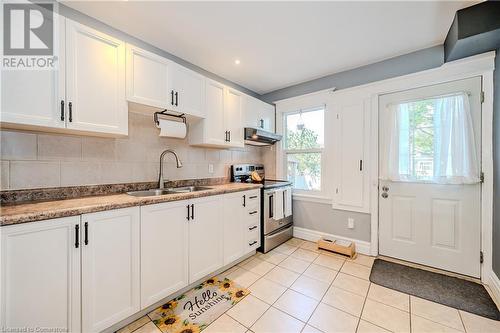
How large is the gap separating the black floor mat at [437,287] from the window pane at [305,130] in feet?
5.94

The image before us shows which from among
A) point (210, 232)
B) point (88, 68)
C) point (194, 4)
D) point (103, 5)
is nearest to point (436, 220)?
point (210, 232)

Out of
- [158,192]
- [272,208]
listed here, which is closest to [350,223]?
[272,208]

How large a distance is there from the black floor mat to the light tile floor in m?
0.09

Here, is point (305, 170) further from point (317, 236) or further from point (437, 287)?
point (437, 287)

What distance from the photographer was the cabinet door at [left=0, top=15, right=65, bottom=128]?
1.21 meters

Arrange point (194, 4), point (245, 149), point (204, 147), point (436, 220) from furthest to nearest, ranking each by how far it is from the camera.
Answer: point (245, 149)
point (204, 147)
point (436, 220)
point (194, 4)

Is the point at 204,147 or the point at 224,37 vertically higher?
the point at 224,37

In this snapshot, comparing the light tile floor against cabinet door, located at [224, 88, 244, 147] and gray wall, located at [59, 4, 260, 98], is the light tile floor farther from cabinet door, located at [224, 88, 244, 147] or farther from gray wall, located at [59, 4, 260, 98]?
gray wall, located at [59, 4, 260, 98]

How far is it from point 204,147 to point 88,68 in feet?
4.85

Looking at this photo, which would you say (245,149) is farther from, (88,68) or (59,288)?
(59,288)

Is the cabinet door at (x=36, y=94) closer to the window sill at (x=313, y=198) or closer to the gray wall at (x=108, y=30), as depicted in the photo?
the gray wall at (x=108, y=30)

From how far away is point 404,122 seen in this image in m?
2.42

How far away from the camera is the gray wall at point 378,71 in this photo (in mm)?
2273

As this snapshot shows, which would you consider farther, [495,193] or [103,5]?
[495,193]
